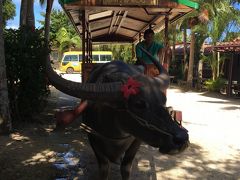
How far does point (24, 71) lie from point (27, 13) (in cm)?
424

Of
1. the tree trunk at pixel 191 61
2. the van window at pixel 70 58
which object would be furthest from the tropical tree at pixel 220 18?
the van window at pixel 70 58

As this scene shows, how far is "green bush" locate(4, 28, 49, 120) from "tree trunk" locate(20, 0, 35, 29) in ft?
7.36

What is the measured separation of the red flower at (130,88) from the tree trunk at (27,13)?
7590 millimetres

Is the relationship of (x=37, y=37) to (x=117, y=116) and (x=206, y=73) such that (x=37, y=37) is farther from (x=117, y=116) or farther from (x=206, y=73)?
(x=206, y=73)

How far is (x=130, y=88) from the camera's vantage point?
134 inches

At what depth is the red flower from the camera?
338cm

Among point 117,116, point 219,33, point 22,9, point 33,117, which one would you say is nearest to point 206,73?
point 219,33

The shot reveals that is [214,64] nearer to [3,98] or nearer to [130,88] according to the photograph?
[3,98]

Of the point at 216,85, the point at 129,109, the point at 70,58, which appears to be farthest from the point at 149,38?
the point at 70,58

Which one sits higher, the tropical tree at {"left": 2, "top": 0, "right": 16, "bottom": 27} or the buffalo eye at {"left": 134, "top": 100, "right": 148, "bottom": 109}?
the tropical tree at {"left": 2, "top": 0, "right": 16, "bottom": 27}

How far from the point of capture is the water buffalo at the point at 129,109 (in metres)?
3.20

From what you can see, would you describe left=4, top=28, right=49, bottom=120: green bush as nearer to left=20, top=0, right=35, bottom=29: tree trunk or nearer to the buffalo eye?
left=20, top=0, right=35, bottom=29: tree trunk

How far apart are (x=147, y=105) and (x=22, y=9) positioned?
10.2 meters

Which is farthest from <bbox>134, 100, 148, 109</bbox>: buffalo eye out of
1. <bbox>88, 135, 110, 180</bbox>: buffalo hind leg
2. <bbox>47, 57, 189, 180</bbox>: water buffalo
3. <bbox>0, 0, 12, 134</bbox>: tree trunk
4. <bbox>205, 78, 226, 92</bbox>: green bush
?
<bbox>205, 78, 226, 92</bbox>: green bush
